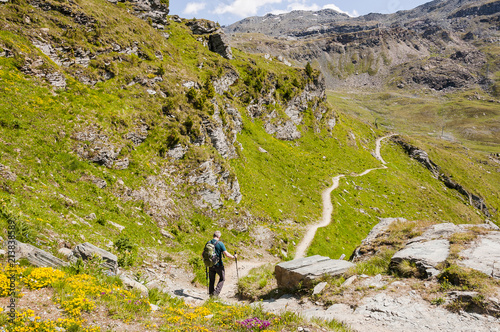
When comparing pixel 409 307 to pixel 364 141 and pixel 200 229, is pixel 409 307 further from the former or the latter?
pixel 364 141

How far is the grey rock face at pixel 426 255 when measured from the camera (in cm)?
1196

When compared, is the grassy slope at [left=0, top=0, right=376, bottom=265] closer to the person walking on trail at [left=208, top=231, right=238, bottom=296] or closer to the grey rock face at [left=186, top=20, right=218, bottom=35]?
the person walking on trail at [left=208, top=231, right=238, bottom=296]

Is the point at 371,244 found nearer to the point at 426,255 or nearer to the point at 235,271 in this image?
the point at 426,255

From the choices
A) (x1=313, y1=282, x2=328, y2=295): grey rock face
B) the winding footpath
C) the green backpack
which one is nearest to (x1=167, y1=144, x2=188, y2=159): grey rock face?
the winding footpath

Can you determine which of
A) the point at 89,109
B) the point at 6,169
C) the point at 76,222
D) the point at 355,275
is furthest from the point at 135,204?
the point at 355,275

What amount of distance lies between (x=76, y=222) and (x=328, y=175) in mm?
50937

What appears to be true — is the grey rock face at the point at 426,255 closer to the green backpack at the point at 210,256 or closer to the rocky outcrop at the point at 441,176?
the green backpack at the point at 210,256

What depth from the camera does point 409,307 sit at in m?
10.1

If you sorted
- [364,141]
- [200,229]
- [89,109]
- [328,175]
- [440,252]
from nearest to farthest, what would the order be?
[440,252] < [89,109] < [200,229] < [328,175] < [364,141]

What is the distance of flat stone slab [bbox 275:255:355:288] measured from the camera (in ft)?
43.1

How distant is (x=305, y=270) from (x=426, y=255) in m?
6.11

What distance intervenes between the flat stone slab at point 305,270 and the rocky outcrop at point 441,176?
104 metres

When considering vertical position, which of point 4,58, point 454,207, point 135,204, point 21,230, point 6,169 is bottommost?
point 454,207

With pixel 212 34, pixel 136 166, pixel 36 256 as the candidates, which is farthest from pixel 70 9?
pixel 212 34
